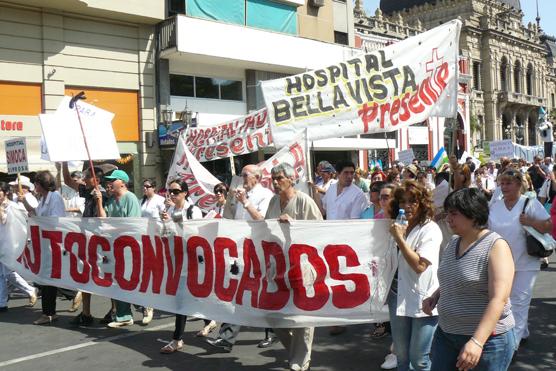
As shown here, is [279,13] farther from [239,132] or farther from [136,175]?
[239,132]

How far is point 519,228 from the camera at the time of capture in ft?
16.3

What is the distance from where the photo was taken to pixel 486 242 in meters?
2.90

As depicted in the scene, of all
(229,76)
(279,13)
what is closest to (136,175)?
(229,76)

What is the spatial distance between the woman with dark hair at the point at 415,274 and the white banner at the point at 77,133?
198 inches

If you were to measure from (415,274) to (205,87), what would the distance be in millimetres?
17571

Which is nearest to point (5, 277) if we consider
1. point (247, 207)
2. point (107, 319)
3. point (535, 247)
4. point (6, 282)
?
point (6, 282)

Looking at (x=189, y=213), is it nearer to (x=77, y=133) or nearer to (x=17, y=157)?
(x=77, y=133)

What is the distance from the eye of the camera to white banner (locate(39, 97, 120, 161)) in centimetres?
755

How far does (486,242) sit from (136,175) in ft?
55.0

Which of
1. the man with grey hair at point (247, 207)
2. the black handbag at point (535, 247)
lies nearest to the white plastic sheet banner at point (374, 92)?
the man with grey hair at point (247, 207)

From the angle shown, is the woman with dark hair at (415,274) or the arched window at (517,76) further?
the arched window at (517,76)

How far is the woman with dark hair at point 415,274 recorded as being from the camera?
3.67 metres

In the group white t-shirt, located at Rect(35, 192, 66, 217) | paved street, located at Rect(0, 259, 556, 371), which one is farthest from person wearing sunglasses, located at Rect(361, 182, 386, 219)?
white t-shirt, located at Rect(35, 192, 66, 217)

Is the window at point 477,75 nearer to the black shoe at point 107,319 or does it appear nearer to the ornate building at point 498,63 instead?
the ornate building at point 498,63
